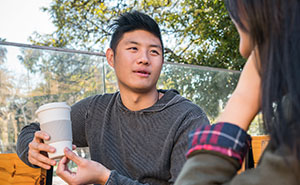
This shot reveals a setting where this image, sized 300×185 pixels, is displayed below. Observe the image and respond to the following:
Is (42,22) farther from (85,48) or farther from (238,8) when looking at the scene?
(238,8)

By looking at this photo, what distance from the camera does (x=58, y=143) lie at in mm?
1218

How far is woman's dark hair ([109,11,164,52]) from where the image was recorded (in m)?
1.91

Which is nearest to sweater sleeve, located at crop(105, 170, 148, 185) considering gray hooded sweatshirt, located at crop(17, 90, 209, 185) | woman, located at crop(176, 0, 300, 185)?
gray hooded sweatshirt, located at crop(17, 90, 209, 185)

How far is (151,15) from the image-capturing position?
9633mm

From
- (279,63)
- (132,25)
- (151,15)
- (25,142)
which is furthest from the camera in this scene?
(151,15)

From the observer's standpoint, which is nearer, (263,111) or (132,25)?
(263,111)

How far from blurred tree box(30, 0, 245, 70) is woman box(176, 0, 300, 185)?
27.0 feet

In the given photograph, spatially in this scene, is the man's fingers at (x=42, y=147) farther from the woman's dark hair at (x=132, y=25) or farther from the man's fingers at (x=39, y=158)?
the woman's dark hair at (x=132, y=25)

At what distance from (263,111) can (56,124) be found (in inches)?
Answer: 30.4

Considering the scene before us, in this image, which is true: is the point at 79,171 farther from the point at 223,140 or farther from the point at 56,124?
the point at 223,140

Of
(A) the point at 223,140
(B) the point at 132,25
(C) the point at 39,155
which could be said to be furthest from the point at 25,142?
(A) the point at 223,140

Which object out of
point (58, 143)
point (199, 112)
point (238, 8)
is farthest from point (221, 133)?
point (199, 112)

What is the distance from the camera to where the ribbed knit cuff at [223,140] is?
65 centimetres

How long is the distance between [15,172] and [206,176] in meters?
1.36
